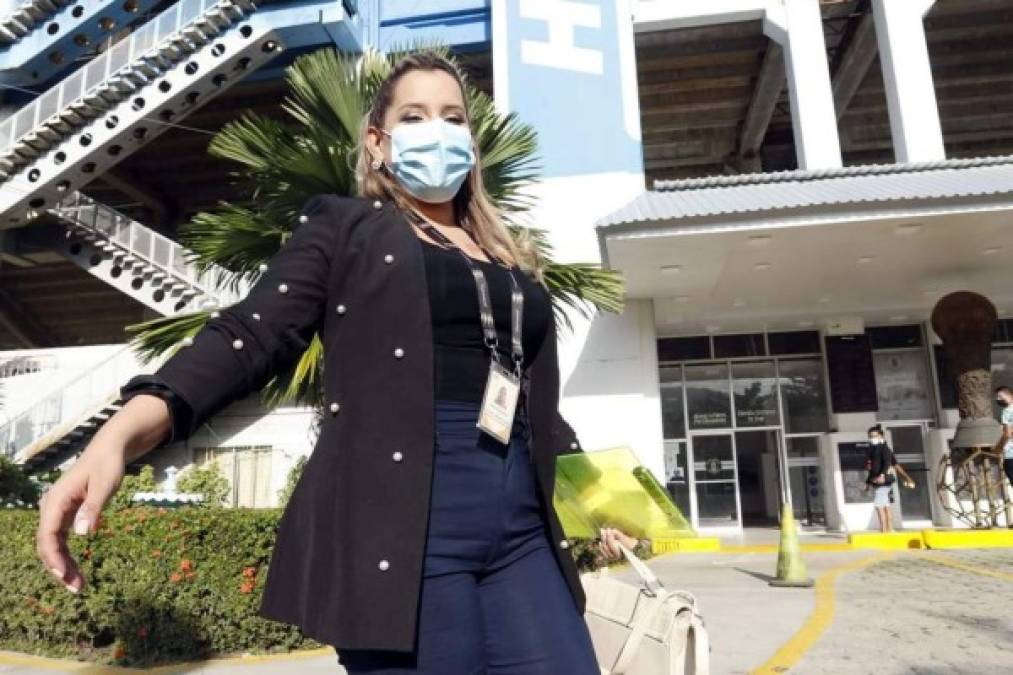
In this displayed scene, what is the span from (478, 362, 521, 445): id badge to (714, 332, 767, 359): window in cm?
1343

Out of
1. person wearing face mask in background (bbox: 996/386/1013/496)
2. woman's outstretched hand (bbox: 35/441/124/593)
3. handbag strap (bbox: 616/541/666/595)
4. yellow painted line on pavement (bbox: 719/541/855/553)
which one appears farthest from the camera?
yellow painted line on pavement (bbox: 719/541/855/553)

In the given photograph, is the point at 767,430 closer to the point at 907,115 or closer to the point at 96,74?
the point at 907,115

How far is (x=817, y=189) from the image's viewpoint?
9656 millimetres

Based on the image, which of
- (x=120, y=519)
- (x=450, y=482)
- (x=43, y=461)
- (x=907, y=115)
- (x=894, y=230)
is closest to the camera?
(x=450, y=482)

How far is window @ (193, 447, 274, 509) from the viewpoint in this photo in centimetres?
1357

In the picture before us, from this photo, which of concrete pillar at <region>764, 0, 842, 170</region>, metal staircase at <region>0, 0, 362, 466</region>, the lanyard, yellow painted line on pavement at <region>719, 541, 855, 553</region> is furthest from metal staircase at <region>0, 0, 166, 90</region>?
the lanyard

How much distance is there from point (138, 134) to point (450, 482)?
16.6 m

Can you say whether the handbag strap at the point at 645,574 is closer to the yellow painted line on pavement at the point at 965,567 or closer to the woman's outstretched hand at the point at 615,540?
the woman's outstretched hand at the point at 615,540

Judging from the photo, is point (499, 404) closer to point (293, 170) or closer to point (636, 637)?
point (636, 637)

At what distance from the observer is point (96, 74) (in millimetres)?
14648

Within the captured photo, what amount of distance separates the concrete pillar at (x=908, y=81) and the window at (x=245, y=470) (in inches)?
472

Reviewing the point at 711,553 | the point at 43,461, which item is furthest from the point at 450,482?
the point at 43,461

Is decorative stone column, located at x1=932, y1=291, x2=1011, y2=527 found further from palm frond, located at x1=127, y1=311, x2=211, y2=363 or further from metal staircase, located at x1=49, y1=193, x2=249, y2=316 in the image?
metal staircase, located at x1=49, y1=193, x2=249, y2=316

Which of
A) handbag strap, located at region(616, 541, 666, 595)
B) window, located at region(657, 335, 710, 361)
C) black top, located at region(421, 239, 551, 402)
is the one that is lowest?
handbag strap, located at region(616, 541, 666, 595)
